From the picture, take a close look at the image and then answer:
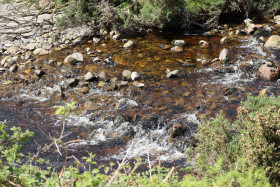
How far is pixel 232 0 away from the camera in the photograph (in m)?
11.2

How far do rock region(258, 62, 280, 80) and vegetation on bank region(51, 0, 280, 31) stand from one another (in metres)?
4.17

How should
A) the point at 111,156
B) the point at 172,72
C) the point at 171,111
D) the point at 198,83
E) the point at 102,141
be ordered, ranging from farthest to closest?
1. the point at 172,72
2. the point at 198,83
3. the point at 171,111
4. the point at 102,141
5. the point at 111,156

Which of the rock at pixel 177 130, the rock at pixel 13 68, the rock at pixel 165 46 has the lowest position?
the rock at pixel 13 68

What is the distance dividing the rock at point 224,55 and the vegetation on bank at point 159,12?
9.14 ft

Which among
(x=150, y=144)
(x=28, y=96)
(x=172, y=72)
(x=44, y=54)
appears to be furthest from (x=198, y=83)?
(x=44, y=54)

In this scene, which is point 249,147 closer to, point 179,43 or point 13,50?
point 179,43

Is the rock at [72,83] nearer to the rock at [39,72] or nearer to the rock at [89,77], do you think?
the rock at [89,77]

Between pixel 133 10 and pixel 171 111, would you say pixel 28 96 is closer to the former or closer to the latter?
pixel 171 111

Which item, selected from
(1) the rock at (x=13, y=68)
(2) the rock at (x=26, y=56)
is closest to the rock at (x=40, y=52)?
(2) the rock at (x=26, y=56)

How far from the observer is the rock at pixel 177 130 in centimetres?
562

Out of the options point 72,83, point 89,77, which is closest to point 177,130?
point 89,77

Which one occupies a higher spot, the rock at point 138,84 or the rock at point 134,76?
the rock at point 134,76

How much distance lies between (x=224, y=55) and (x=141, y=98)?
10.5 feet

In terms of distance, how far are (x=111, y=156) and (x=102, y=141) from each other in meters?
0.58
